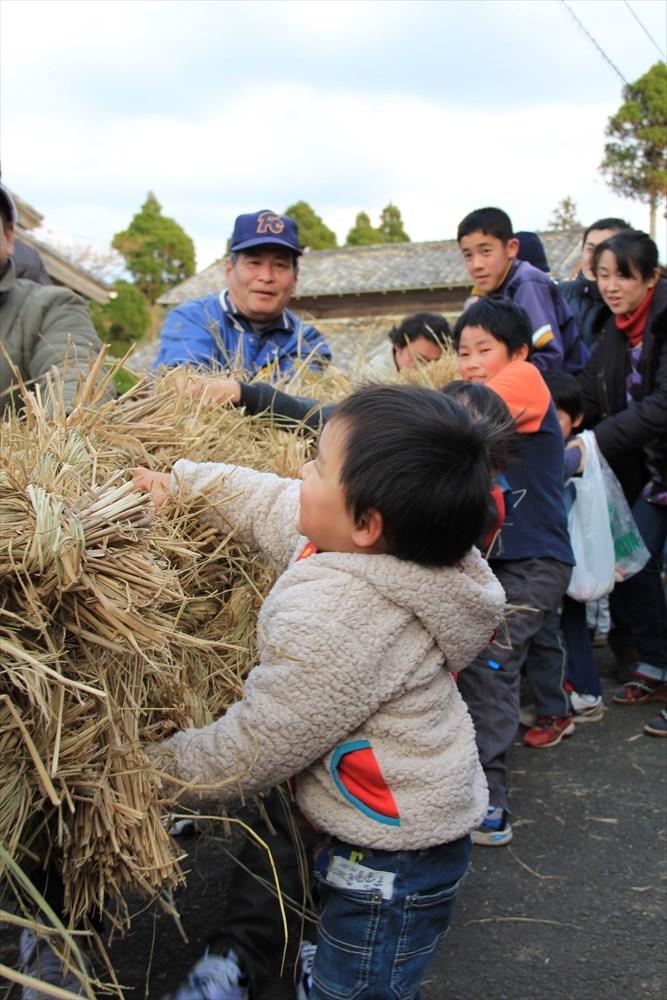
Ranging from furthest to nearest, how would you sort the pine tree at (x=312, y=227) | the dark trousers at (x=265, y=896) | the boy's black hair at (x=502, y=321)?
1. the pine tree at (x=312, y=227)
2. the boy's black hair at (x=502, y=321)
3. the dark trousers at (x=265, y=896)

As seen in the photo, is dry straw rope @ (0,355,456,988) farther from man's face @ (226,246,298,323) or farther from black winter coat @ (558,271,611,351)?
black winter coat @ (558,271,611,351)

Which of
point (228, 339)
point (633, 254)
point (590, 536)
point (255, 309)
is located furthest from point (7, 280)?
point (633, 254)

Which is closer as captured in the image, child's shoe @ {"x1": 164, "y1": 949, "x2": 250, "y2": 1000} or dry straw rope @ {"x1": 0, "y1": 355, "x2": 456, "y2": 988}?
dry straw rope @ {"x1": 0, "y1": 355, "x2": 456, "y2": 988}

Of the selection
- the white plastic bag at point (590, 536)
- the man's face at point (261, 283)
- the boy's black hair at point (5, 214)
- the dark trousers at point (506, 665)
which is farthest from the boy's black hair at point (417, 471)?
the white plastic bag at point (590, 536)

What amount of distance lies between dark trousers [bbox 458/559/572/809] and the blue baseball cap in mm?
1480

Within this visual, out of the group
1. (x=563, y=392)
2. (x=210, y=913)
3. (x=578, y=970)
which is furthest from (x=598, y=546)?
(x=210, y=913)

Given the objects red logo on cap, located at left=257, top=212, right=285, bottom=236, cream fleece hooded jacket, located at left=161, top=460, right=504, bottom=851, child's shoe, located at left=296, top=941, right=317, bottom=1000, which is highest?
red logo on cap, located at left=257, top=212, right=285, bottom=236

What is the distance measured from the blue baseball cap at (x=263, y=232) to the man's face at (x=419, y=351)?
1.25 metres

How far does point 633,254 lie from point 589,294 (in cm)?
80

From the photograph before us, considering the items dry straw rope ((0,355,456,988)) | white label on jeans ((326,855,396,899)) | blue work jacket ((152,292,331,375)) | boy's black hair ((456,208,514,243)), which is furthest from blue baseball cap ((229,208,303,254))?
white label on jeans ((326,855,396,899))

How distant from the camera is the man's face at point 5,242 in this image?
2.90 metres

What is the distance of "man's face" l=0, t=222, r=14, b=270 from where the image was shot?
2904 millimetres

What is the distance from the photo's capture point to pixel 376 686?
1.72 m

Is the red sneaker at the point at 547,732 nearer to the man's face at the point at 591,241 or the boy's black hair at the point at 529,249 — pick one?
the boy's black hair at the point at 529,249
